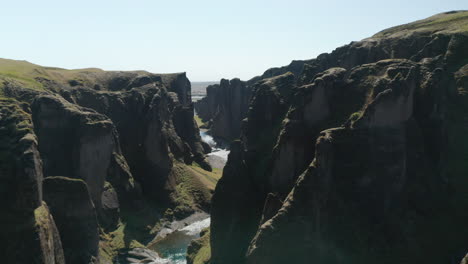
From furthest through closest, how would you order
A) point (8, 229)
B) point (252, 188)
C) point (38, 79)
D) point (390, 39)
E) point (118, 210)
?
point (38, 79) → point (390, 39) → point (118, 210) → point (252, 188) → point (8, 229)

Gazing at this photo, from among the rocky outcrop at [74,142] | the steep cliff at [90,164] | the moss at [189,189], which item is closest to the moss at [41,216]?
the steep cliff at [90,164]

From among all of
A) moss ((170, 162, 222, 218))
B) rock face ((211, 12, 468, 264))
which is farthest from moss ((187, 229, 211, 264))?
moss ((170, 162, 222, 218))

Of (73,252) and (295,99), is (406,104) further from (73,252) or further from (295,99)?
(73,252)

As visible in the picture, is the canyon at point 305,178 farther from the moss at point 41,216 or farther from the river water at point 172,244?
the river water at point 172,244

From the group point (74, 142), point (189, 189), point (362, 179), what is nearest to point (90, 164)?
point (74, 142)

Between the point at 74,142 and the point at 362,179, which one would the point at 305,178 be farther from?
the point at 74,142

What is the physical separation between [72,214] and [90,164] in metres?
25.0

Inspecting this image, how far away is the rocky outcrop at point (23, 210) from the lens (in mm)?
46406

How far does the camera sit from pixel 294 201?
52281mm

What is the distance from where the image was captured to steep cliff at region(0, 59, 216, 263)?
50000 millimetres

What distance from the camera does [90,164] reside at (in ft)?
270

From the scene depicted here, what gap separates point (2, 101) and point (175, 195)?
48.5 metres

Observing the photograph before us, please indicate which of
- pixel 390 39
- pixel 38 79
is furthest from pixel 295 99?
pixel 38 79

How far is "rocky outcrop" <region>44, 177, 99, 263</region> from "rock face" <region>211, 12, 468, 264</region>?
59.5 feet
